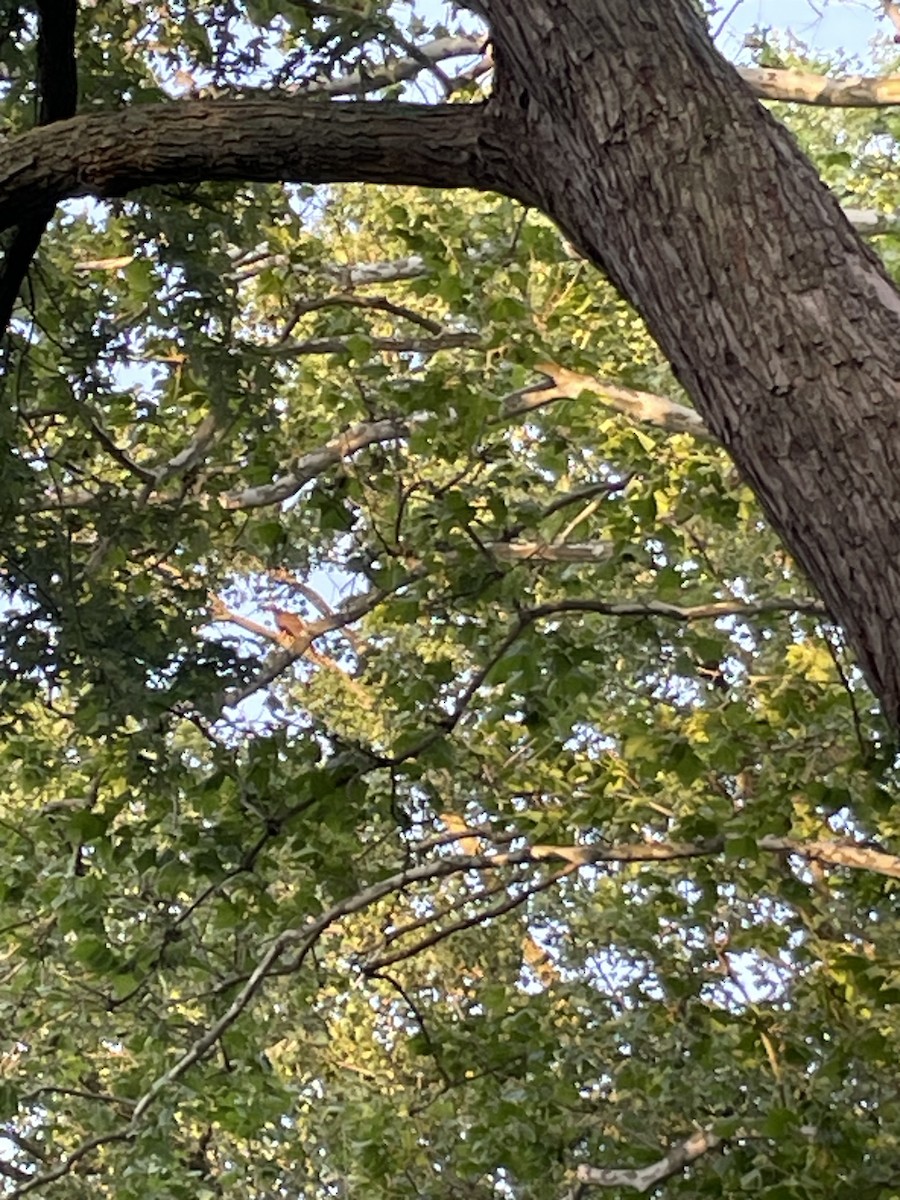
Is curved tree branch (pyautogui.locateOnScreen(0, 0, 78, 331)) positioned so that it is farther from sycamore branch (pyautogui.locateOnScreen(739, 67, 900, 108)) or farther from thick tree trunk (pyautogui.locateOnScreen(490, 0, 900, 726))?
sycamore branch (pyautogui.locateOnScreen(739, 67, 900, 108))

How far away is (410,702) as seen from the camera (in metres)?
4.70

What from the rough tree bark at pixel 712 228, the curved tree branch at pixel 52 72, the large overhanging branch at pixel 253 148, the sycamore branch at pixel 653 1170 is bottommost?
the sycamore branch at pixel 653 1170

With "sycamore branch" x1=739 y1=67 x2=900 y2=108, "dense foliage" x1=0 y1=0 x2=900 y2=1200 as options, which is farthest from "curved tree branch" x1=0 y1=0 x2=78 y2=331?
"sycamore branch" x1=739 y1=67 x2=900 y2=108

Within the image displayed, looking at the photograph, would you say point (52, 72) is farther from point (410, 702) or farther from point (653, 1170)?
point (653, 1170)

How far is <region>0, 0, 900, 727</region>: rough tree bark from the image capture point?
1.65m

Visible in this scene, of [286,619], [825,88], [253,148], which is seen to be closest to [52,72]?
[253,148]

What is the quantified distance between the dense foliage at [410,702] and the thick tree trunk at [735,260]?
1.68 metres

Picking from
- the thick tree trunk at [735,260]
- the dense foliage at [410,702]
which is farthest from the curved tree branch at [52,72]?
the thick tree trunk at [735,260]

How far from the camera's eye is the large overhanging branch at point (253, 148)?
2.34 m

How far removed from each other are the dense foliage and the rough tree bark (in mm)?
1458

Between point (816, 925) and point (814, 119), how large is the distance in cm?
524

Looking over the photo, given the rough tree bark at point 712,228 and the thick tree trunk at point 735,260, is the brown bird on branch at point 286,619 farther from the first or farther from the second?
the thick tree trunk at point 735,260

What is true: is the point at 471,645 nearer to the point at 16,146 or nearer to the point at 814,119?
the point at 16,146

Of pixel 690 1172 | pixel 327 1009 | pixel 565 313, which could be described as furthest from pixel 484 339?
pixel 327 1009
